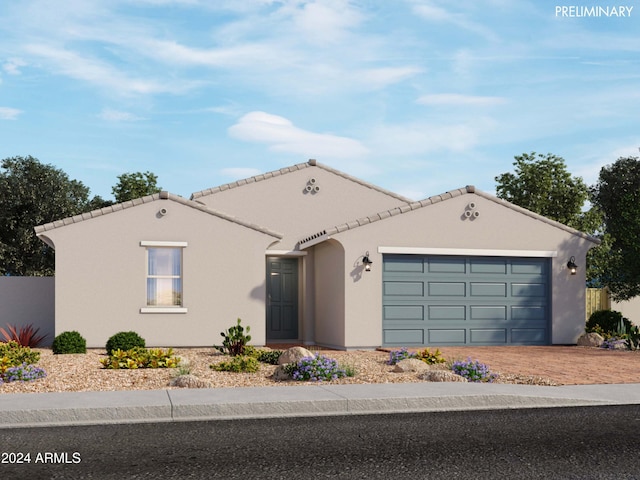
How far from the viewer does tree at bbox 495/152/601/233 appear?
29938 millimetres

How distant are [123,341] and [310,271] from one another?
630cm

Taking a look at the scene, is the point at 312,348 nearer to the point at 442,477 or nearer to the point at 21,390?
the point at 21,390

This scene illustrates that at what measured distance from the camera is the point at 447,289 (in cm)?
2077

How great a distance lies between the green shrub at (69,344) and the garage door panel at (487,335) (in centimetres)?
994

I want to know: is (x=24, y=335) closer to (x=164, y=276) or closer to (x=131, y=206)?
(x=164, y=276)

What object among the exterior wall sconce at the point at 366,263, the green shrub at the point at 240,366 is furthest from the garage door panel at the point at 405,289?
the green shrub at the point at 240,366

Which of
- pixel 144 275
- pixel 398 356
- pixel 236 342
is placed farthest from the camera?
pixel 144 275

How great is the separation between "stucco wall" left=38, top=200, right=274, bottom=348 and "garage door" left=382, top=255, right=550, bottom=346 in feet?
11.3

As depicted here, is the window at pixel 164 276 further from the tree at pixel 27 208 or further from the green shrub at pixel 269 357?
the tree at pixel 27 208

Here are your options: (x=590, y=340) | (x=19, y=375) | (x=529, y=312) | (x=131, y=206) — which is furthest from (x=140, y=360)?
(x=590, y=340)

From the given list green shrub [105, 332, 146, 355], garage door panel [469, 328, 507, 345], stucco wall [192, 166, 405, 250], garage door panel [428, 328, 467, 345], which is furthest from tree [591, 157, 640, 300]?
green shrub [105, 332, 146, 355]

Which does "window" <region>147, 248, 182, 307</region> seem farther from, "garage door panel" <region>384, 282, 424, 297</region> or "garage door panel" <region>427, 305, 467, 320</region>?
"garage door panel" <region>427, 305, 467, 320</region>

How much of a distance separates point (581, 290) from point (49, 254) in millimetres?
21029

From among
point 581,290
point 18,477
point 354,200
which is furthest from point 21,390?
point 581,290
